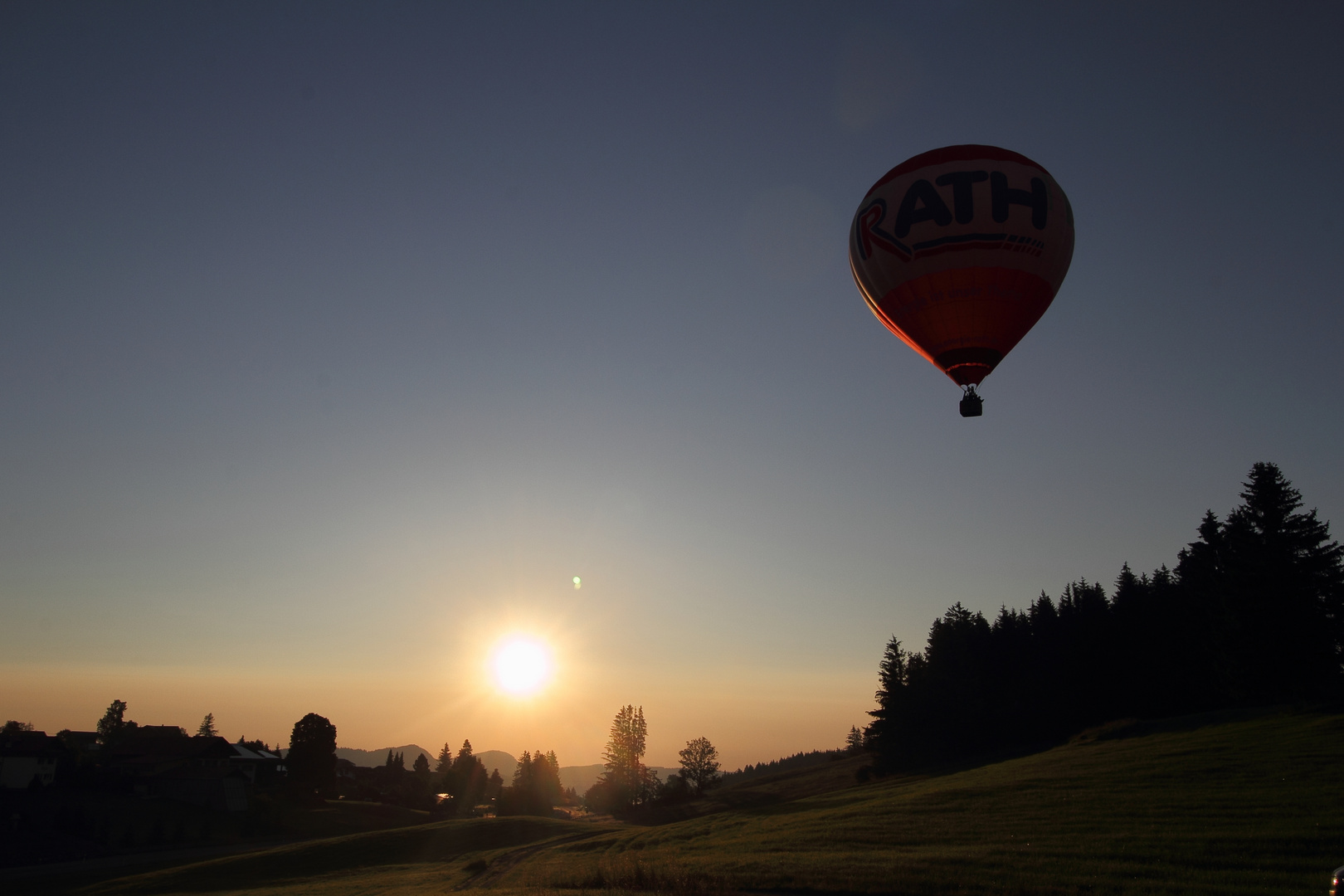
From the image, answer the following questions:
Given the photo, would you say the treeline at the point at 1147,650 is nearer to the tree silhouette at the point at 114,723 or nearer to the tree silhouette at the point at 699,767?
the tree silhouette at the point at 699,767

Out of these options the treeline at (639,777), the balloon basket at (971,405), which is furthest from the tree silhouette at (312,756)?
the balloon basket at (971,405)

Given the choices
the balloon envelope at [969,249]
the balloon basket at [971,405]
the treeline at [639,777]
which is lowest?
the treeline at [639,777]

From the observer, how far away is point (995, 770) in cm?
4219

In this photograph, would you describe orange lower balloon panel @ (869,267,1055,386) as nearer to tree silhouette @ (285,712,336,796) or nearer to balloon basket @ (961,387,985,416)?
balloon basket @ (961,387,985,416)

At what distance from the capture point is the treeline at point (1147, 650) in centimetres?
4778

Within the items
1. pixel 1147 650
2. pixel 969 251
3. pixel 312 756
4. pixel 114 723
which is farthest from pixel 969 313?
pixel 114 723

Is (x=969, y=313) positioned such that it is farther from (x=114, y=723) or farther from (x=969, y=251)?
(x=114, y=723)

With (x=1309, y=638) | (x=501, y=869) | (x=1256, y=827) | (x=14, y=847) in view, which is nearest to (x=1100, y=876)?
(x=1256, y=827)

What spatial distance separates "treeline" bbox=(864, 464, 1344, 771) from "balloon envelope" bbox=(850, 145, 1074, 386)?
36936 mm

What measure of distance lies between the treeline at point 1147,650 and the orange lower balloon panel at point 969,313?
36961 mm

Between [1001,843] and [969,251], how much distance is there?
60.8 feet

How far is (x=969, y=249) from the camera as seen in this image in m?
25.0

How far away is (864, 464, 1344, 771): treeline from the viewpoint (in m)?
47.8

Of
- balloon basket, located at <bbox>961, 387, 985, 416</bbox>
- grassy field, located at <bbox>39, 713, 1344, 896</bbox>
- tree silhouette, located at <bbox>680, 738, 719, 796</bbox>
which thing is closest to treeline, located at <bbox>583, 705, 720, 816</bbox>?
tree silhouette, located at <bbox>680, 738, 719, 796</bbox>
